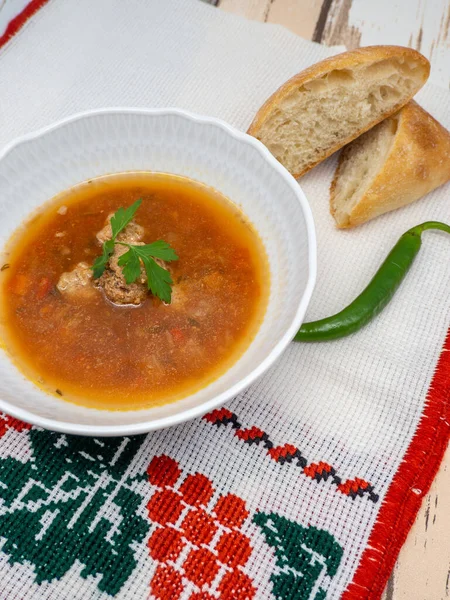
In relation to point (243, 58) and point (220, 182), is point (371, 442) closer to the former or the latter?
point (220, 182)

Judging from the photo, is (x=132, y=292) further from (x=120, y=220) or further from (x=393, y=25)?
(x=393, y=25)

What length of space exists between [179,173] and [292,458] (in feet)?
4.46

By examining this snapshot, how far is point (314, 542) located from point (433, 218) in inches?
65.3

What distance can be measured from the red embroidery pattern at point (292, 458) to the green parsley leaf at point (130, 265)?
645 millimetres

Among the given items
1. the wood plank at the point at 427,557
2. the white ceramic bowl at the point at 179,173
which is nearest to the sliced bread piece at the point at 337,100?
the white ceramic bowl at the point at 179,173

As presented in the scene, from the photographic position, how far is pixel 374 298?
8.49 ft

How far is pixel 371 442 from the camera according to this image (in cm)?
238

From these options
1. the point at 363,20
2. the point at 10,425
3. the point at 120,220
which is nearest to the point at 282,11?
the point at 363,20

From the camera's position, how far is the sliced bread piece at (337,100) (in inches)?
111

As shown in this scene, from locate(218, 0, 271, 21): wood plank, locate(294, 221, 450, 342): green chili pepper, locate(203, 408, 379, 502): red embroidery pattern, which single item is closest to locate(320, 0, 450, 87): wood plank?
locate(218, 0, 271, 21): wood plank

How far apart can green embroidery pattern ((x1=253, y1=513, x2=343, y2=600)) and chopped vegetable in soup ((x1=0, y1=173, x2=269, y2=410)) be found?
2.01 feet

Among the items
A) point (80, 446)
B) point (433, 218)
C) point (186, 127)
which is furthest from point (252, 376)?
point (433, 218)

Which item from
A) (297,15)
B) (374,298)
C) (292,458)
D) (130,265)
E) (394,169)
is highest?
(297,15)

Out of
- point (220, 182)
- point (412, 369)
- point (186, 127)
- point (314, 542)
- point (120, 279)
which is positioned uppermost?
point (186, 127)
